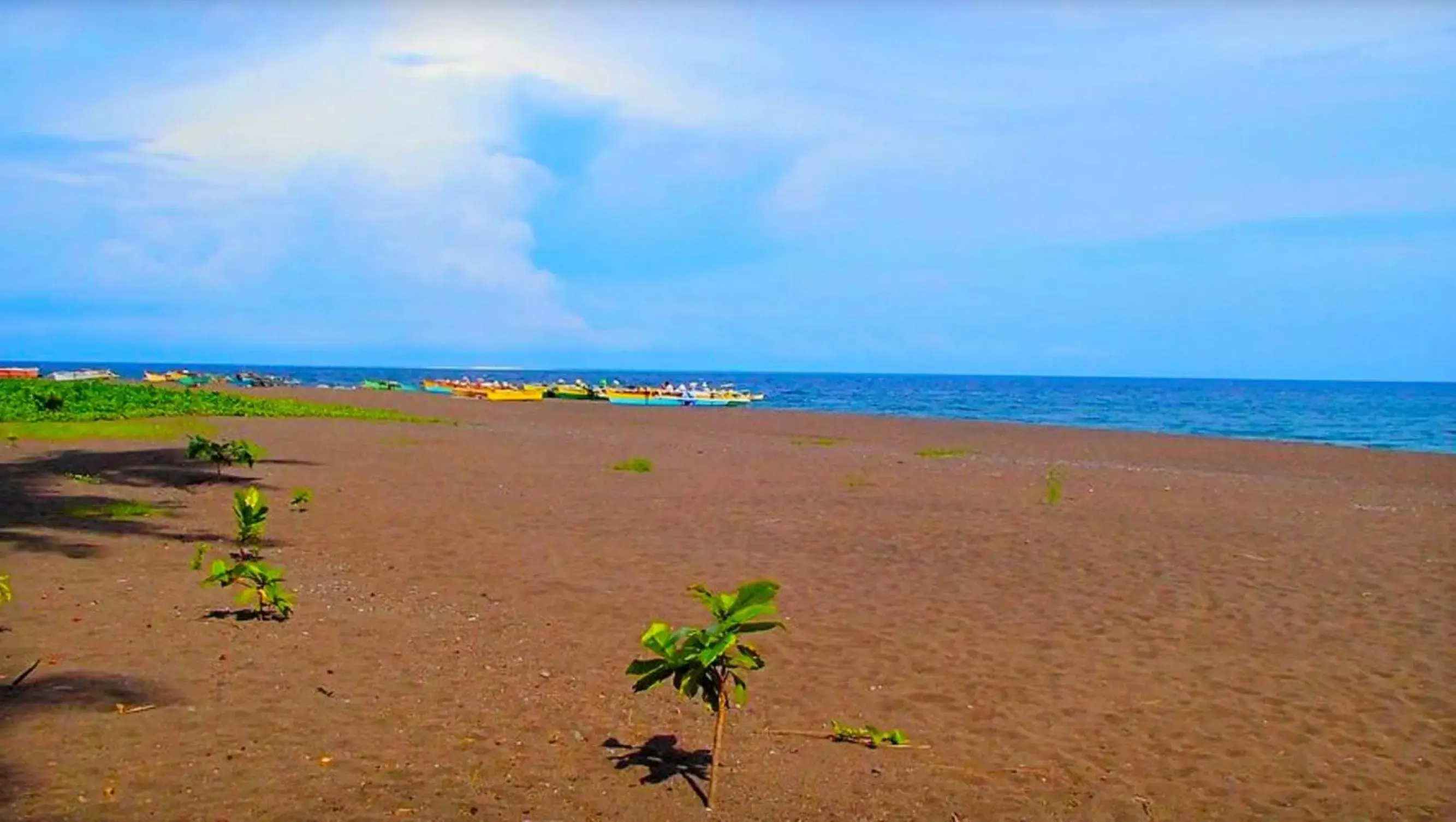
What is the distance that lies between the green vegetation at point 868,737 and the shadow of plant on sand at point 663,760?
0.87 m

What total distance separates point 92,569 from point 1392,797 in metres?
10.5

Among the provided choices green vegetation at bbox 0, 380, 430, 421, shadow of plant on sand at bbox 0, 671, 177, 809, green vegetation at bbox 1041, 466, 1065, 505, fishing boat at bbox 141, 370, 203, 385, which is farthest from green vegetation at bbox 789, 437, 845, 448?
fishing boat at bbox 141, 370, 203, 385

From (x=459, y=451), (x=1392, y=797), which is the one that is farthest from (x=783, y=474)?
(x=1392, y=797)

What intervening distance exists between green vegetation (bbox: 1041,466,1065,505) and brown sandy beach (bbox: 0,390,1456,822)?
0.59 meters

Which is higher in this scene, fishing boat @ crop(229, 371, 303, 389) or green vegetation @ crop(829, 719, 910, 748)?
fishing boat @ crop(229, 371, 303, 389)

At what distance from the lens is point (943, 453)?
96.4 ft

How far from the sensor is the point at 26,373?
69.2 meters

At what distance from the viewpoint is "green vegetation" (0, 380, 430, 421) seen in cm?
2897

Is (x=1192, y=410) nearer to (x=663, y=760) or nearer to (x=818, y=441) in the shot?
(x=818, y=441)

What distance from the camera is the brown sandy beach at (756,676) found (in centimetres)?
596

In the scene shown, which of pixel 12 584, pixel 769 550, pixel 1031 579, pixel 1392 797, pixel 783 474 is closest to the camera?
pixel 1392 797

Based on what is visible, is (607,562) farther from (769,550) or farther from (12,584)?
(12,584)

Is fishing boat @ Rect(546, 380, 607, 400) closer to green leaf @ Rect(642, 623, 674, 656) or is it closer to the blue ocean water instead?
the blue ocean water

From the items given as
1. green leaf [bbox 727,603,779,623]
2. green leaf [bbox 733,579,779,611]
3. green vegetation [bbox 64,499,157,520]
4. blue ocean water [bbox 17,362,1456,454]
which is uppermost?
green leaf [bbox 733,579,779,611]
